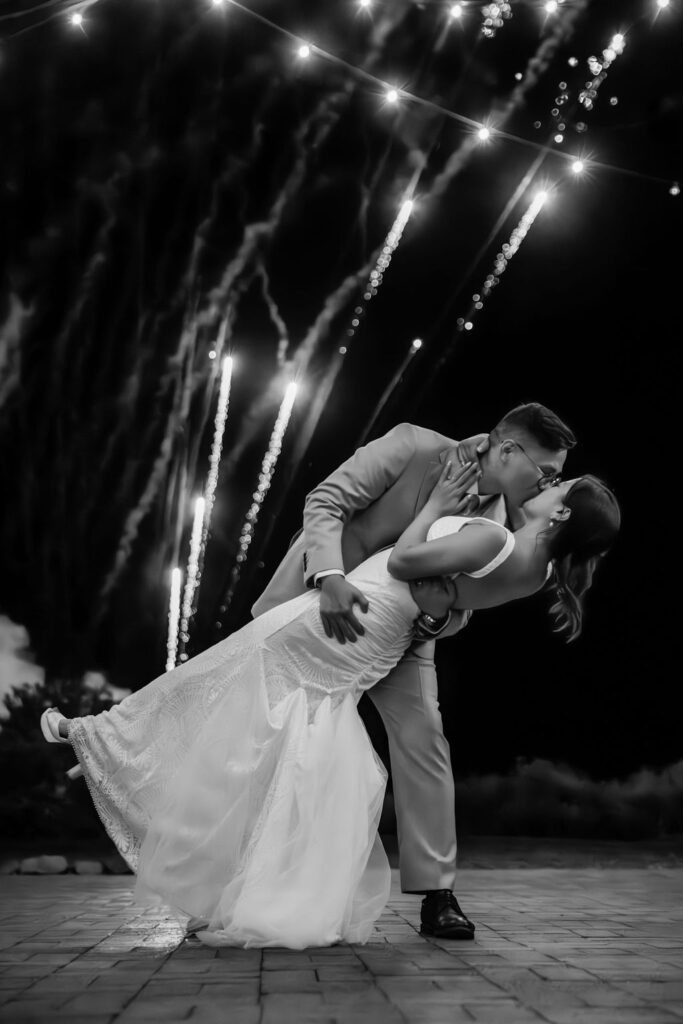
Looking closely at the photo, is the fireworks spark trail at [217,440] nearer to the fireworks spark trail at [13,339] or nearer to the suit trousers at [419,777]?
the fireworks spark trail at [13,339]

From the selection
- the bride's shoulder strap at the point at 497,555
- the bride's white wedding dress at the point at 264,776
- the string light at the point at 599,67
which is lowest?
the bride's white wedding dress at the point at 264,776

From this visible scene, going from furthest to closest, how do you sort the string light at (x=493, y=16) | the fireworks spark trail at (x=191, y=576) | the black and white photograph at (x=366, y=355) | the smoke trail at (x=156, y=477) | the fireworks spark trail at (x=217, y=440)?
the fireworks spark trail at (x=191, y=576) → the smoke trail at (x=156, y=477) → the fireworks spark trail at (x=217, y=440) → the string light at (x=493, y=16) → the black and white photograph at (x=366, y=355)

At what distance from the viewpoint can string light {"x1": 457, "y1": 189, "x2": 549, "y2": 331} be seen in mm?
9633

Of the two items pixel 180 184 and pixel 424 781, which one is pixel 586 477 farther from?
pixel 180 184

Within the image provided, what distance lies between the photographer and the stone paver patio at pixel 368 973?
1.80 meters

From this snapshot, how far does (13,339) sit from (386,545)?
892cm

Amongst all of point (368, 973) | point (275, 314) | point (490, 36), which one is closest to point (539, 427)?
point (368, 973)

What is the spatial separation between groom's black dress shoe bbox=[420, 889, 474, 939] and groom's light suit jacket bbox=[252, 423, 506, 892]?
1.5 inches

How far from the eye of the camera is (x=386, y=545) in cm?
332

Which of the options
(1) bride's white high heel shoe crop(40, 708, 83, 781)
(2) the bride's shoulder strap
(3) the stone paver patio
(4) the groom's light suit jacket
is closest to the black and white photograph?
(4) the groom's light suit jacket

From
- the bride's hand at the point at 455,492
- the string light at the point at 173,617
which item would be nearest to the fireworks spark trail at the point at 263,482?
the string light at the point at 173,617

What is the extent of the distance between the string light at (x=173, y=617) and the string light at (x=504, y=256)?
4463 mm

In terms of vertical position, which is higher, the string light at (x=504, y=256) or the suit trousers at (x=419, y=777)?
the string light at (x=504, y=256)

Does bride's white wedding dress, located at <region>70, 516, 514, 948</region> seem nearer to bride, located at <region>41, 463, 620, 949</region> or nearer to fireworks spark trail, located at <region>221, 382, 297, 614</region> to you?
bride, located at <region>41, 463, 620, 949</region>
